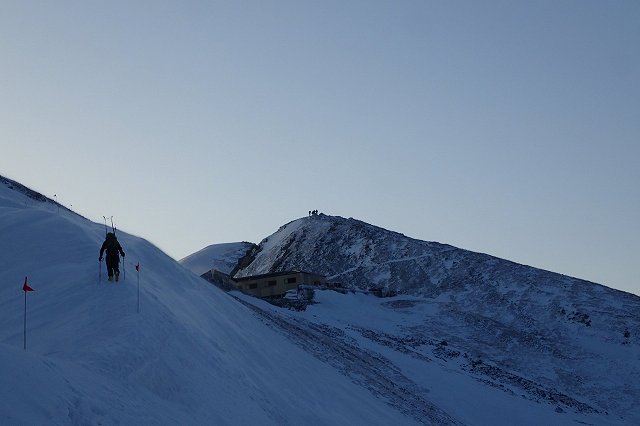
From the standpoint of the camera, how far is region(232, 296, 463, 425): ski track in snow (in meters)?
31.1

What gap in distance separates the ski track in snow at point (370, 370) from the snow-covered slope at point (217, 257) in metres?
65.1

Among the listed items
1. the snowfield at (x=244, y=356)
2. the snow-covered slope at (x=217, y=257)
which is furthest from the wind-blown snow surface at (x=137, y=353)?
the snow-covered slope at (x=217, y=257)

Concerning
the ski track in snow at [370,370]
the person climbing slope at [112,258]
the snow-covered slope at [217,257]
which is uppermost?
the snow-covered slope at [217,257]

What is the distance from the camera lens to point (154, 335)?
18812 mm

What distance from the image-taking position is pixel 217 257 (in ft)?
362

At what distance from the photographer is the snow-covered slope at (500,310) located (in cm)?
5169

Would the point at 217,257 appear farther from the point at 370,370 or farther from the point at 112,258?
the point at 112,258

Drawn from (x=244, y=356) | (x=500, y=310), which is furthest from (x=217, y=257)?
(x=244, y=356)

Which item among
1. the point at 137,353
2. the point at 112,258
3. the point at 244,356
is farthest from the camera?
the point at 244,356

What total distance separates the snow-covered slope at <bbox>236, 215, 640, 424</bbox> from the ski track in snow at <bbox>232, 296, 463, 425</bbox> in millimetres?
8582

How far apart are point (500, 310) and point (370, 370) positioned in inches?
1397

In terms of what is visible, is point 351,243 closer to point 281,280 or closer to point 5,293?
point 281,280

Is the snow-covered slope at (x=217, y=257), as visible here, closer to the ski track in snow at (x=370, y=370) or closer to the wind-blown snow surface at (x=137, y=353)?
the ski track in snow at (x=370, y=370)

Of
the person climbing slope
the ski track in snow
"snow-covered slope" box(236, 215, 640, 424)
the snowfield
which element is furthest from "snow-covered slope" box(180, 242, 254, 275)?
the person climbing slope
